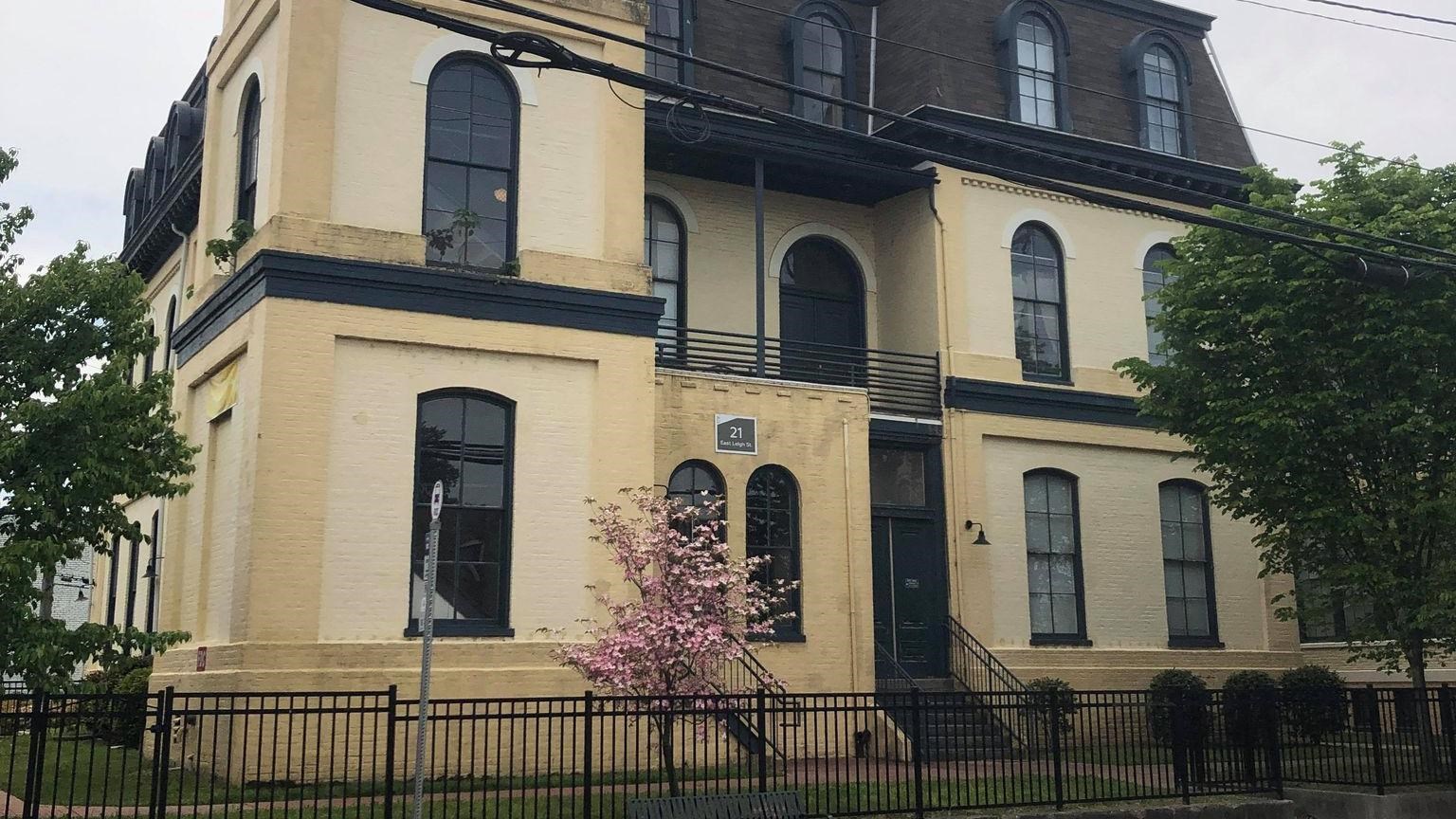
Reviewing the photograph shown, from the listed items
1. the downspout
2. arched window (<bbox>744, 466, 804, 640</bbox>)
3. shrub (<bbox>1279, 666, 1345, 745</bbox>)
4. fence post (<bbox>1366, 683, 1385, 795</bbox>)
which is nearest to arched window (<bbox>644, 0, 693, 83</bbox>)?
the downspout

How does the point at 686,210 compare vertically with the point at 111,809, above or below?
above

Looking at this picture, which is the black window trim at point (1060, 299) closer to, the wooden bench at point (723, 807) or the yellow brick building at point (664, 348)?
the yellow brick building at point (664, 348)

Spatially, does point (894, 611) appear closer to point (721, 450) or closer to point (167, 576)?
point (721, 450)

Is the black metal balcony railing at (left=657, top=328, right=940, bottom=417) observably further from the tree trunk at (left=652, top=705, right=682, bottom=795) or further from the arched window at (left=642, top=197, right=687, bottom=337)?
the tree trunk at (left=652, top=705, right=682, bottom=795)

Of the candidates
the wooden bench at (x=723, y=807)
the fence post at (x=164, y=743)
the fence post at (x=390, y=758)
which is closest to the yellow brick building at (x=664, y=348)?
the wooden bench at (x=723, y=807)

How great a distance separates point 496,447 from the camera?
61.6ft

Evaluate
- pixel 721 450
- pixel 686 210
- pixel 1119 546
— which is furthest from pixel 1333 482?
pixel 686 210

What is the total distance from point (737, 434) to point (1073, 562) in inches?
282

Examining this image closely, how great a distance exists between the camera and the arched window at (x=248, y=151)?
20.0 metres

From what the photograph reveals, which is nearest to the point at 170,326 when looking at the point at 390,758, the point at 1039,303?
the point at 1039,303

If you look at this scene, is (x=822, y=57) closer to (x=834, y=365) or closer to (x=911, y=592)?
(x=834, y=365)

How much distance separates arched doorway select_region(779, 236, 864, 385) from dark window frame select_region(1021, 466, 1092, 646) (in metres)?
3.59

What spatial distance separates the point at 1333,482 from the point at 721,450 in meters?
8.52

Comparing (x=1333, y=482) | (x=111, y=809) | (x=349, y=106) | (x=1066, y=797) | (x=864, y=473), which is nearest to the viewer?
(x=111, y=809)
